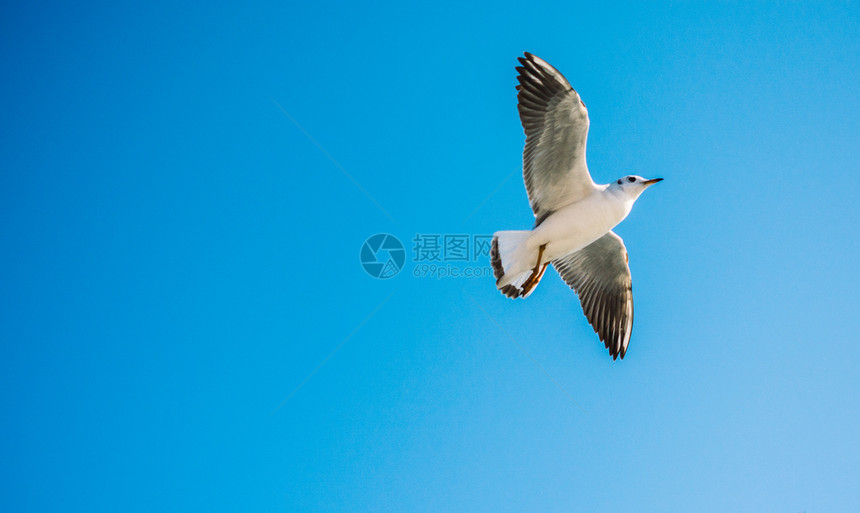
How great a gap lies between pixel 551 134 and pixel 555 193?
2.09 ft

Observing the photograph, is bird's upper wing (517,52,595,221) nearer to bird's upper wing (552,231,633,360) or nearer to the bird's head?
the bird's head

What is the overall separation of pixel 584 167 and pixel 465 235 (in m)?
1.73

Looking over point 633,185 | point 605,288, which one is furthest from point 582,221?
point 605,288

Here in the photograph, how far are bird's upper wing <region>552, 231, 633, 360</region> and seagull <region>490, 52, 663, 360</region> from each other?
23 millimetres

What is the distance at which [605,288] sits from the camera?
7367 mm

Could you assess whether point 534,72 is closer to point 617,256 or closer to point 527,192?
point 527,192

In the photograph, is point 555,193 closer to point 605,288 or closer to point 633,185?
point 633,185

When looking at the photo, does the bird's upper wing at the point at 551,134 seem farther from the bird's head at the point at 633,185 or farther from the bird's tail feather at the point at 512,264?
the bird's tail feather at the point at 512,264

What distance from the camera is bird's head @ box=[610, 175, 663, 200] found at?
6.27 metres

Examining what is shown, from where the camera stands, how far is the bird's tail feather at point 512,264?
6.59 meters

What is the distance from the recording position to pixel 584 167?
6.35 metres

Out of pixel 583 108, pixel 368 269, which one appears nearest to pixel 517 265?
pixel 583 108

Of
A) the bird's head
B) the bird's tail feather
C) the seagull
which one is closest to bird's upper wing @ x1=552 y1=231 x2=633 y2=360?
the seagull

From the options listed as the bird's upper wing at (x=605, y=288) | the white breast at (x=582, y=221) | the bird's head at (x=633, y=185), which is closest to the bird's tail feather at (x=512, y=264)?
the white breast at (x=582, y=221)
